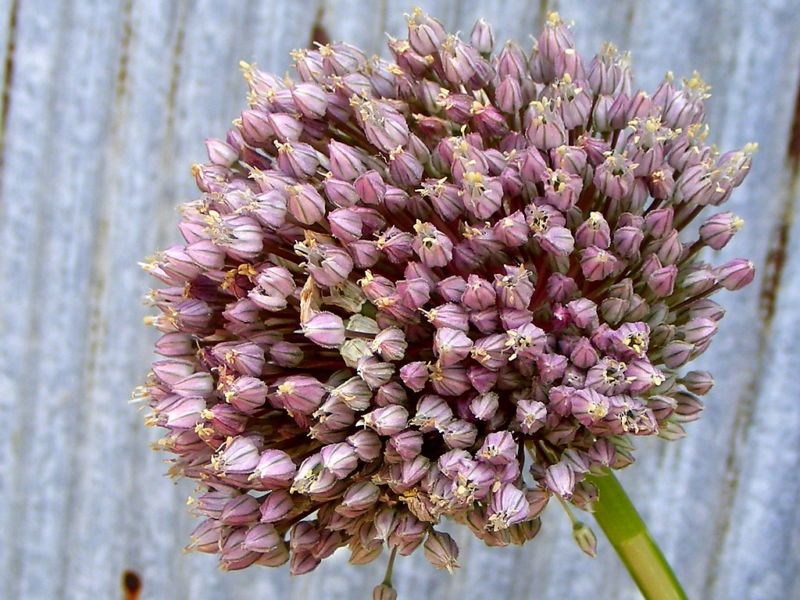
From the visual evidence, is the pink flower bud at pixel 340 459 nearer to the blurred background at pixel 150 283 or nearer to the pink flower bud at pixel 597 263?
the pink flower bud at pixel 597 263

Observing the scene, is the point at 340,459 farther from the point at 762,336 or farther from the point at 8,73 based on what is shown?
the point at 8,73

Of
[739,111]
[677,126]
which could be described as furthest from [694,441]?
[677,126]

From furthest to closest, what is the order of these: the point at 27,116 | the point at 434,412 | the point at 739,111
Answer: the point at 27,116
the point at 739,111
the point at 434,412

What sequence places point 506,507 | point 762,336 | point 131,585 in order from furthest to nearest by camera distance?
point 131,585
point 762,336
point 506,507

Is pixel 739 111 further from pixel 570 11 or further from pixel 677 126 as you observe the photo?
pixel 677 126

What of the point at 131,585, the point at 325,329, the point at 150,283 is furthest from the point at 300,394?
the point at 131,585

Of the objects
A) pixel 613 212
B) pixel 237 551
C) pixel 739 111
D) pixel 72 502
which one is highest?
pixel 739 111

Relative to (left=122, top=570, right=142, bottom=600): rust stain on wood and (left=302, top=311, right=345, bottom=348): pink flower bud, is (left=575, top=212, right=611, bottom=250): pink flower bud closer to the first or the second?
(left=302, top=311, right=345, bottom=348): pink flower bud
